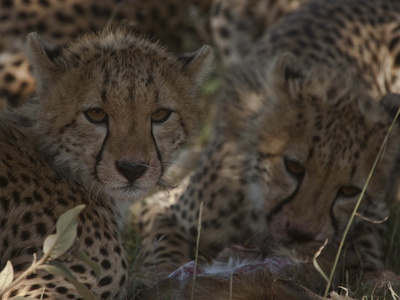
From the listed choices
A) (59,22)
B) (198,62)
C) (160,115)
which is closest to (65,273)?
(160,115)

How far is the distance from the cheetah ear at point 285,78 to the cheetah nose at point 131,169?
46.8 inches

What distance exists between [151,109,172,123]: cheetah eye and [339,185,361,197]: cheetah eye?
3.18ft

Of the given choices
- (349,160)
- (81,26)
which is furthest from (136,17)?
(349,160)

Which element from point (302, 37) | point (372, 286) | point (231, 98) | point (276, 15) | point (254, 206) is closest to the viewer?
point (372, 286)

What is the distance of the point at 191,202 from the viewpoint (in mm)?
4750

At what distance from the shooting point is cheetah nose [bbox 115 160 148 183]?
3338mm


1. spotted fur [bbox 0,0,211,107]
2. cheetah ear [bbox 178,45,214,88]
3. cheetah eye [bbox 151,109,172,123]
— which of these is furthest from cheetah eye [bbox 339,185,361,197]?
spotted fur [bbox 0,0,211,107]

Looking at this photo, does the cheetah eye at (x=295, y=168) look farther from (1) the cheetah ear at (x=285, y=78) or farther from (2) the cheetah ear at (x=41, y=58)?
(2) the cheetah ear at (x=41, y=58)

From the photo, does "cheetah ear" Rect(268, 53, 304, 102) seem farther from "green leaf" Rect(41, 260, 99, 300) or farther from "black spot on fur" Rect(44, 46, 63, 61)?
"green leaf" Rect(41, 260, 99, 300)

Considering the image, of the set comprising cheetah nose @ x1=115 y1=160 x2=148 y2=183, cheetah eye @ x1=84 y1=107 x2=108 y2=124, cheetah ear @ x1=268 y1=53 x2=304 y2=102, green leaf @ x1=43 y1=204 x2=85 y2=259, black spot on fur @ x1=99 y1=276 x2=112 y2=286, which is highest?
cheetah ear @ x1=268 y1=53 x2=304 y2=102

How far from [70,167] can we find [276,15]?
3486mm

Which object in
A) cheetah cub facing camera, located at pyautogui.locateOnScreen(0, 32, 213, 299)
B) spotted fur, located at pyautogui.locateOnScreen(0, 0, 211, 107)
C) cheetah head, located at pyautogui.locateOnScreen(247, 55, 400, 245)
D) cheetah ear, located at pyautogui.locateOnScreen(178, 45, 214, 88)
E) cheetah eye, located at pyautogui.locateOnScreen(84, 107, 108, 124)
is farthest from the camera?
spotted fur, located at pyautogui.locateOnScreen(0, 0, 211, 107)

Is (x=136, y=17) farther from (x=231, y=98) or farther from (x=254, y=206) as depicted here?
(x=254, y=206)

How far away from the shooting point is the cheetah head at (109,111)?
337 cm
